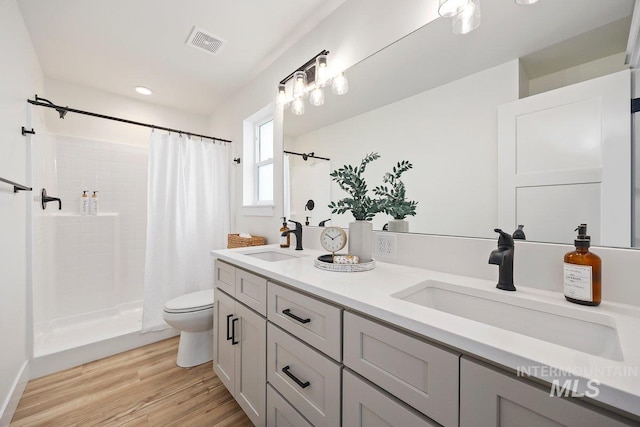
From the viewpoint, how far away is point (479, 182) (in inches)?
40.3

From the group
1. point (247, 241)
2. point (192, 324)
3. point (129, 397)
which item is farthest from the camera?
point (247, 241)

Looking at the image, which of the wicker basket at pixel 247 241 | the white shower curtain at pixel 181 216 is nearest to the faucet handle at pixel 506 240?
the wicker basket at pixel 247 241

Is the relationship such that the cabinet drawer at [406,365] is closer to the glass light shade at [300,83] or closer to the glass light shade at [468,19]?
the glass light shade at [468,19]

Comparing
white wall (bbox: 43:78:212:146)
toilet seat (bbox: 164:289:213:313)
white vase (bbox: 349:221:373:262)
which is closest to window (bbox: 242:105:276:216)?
white wall (bbox: 43:78:212:146)

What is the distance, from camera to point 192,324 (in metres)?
1.84

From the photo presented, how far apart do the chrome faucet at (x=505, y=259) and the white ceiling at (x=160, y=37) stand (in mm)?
1625

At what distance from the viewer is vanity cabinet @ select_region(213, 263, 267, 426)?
1.20 metres

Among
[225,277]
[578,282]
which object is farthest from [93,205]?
[578,282]

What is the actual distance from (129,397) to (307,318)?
4.99 feet

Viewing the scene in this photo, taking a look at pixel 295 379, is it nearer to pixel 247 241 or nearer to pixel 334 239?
pixel 334 239

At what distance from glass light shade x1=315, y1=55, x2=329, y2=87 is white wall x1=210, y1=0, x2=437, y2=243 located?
60mm

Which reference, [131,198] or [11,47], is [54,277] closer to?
[131,198]

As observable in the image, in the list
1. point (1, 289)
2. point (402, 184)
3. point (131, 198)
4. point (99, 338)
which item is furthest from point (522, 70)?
point (131, 198)

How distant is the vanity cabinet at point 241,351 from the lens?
120 centimetres
